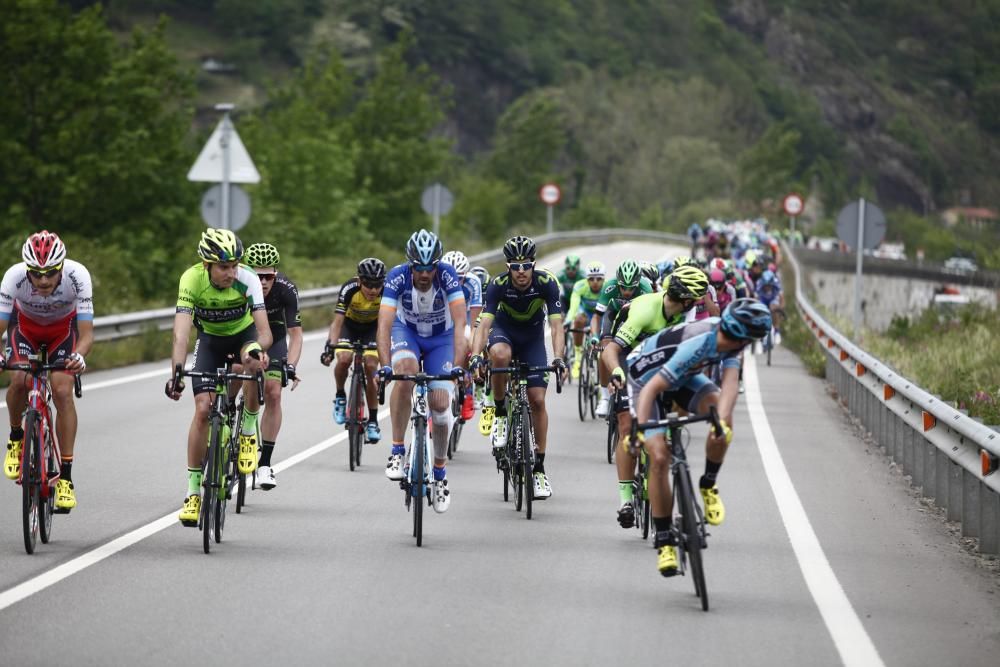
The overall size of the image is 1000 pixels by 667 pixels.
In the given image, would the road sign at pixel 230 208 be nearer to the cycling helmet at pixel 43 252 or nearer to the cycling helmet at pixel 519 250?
the cycling helmet at pixel 519 250

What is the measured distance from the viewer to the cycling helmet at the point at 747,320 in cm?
862

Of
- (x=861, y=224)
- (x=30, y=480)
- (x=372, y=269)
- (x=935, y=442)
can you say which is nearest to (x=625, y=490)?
(x=935, y=442)

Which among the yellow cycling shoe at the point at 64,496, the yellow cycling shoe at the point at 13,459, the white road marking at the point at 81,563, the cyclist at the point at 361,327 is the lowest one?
the white road marking at the point at 81,563

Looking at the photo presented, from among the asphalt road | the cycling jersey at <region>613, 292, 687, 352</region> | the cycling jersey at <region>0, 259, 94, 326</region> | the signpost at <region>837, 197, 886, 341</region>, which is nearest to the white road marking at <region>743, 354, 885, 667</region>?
the asphalt road

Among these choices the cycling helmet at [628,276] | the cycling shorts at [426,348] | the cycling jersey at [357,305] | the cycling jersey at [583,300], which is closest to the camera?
the cycling shorts at [426,348]

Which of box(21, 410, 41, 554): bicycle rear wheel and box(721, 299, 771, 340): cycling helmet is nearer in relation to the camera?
box(721, 299, 771, 340): cycling helmet

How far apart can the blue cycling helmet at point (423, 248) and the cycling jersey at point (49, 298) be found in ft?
6.63

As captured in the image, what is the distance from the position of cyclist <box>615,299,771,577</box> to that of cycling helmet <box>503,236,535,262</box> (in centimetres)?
285

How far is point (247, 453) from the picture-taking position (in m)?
11.0

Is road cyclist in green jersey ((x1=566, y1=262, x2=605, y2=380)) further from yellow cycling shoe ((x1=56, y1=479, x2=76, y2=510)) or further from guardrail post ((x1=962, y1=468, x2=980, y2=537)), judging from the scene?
yellow cycling shoe ((x1=56, y1=479, x2=76, y2=510))

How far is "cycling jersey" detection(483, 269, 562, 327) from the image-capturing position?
491 inches

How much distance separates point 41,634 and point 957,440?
20.9 ft

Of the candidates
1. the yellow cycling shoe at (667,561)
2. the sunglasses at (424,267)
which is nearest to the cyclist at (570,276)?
the sunglasses at (424,267)

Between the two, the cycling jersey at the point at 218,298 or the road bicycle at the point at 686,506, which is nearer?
the road bicycle at the point at 686,506
